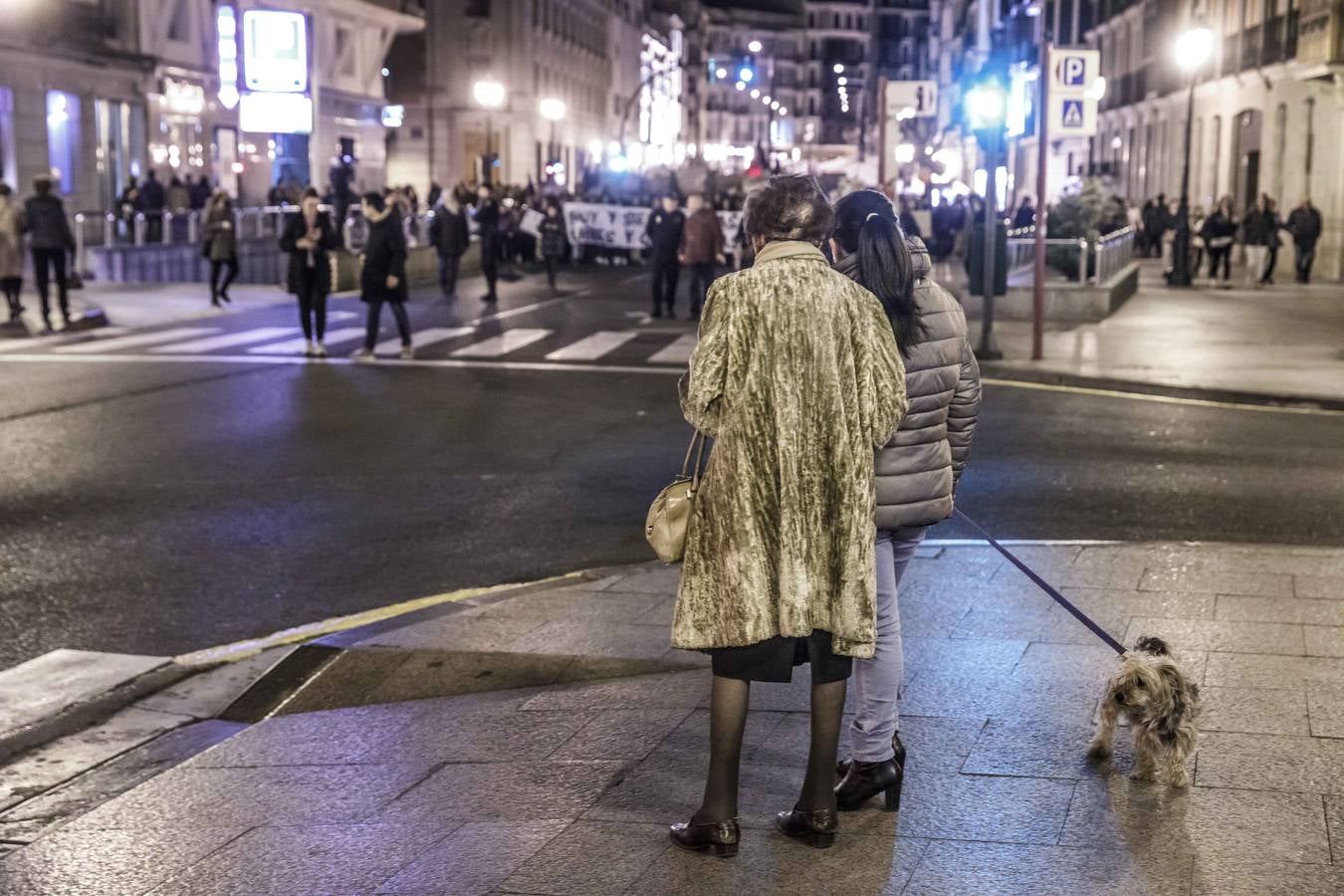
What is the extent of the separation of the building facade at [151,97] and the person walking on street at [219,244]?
15.9 feet

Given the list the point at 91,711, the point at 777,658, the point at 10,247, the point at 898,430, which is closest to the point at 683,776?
the point at 777,658

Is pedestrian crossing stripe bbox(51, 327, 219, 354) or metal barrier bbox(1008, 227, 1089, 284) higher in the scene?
metal barrier bbox(1008, 227, 1089, 284)

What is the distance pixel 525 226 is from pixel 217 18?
11.5m

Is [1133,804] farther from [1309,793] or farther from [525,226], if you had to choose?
[525,226]

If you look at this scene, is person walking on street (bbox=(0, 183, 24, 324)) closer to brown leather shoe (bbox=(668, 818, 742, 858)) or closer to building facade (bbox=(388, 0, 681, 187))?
brown leather shoe (bbox=(668, 818, 742, 858))

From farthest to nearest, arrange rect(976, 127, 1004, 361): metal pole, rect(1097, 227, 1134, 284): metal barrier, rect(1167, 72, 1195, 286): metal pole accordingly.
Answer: rect(1167, 72, 1195, 286): metal pole → rect(1097, 227, 1134, 284): metal barrier → rect(976, 127, 1004, 361): metal pole

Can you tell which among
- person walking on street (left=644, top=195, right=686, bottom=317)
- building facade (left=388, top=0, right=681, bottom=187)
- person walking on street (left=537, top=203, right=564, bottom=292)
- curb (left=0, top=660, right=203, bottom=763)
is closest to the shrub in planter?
person walking on street (left=644, top=195, right=686, bottom=317)

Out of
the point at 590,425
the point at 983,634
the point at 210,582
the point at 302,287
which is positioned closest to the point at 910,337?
the point at 983,634

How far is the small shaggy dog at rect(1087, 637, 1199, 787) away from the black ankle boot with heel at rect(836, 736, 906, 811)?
67 centimetres

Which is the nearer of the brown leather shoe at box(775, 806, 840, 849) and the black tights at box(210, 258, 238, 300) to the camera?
the brown leather shoe at box(775, 806, 840, 849)

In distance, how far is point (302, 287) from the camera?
18.3m

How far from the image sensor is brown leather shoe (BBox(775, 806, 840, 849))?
15.0 ft

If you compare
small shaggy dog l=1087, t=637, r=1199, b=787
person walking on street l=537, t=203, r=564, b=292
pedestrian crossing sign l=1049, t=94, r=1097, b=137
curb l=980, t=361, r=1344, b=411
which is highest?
pedestrian crossing sign l=1049, t=94, r=1097, b=137

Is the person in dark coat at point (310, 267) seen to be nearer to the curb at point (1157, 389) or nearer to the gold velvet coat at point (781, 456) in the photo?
the curb at point (1157, 389)
